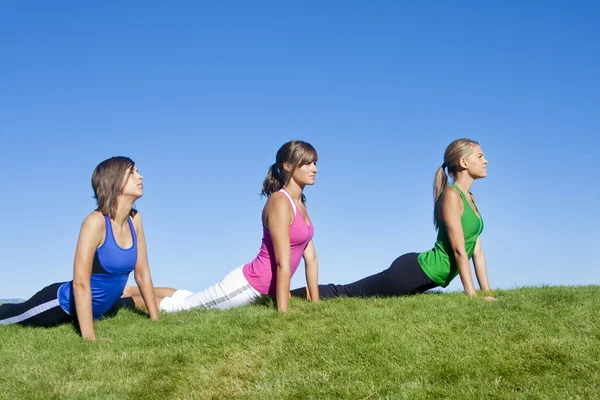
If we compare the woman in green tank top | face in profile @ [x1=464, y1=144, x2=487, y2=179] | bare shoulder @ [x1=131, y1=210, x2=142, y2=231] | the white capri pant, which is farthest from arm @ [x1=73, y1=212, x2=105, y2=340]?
face in profile @ [x1=464, y1=144, x2=487, y2=179]

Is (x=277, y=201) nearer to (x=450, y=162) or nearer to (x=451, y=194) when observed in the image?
(x=451, y=194)

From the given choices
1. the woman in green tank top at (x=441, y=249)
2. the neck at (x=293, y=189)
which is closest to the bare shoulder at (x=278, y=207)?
the neck at (x=293, y=189)

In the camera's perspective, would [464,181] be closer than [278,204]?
No

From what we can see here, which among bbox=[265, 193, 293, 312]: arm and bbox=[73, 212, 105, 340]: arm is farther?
bbox=[265, 193, 293, 312]: arm

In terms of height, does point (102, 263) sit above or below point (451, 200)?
below

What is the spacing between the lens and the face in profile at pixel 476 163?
9812 mm

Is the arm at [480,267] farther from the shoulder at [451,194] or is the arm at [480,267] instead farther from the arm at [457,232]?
the shoulder at [451,194]

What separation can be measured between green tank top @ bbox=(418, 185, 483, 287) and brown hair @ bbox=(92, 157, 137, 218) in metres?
4.40

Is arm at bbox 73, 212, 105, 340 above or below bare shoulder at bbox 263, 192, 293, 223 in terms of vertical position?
below

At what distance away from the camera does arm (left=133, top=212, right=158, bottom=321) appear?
30.7 ft

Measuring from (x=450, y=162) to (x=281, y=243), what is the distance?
9.79ft

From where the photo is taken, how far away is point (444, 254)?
9781 mm

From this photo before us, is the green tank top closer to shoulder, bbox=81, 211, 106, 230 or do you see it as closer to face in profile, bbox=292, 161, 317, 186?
face in profile, bbox=292, 161, 317, 186

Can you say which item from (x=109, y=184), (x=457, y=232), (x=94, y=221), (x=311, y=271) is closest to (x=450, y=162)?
(x=457, y=232)
